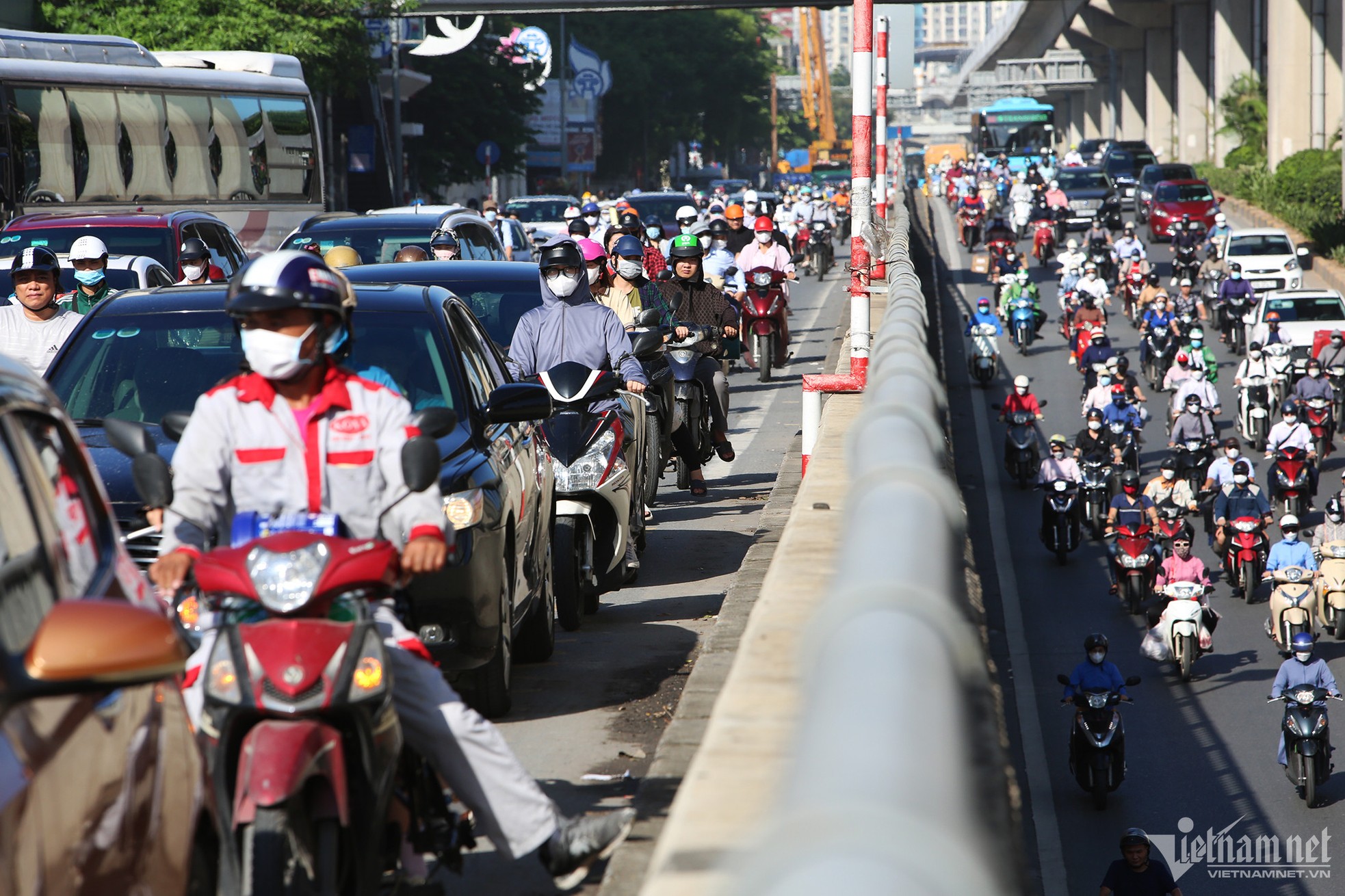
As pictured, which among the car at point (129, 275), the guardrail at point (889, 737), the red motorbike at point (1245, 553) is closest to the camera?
the guardrail at point (889, 737)

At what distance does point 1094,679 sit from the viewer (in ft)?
78.6

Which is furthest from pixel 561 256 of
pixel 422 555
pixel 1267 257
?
pixel 1267 257

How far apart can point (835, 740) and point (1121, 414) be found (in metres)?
36.1

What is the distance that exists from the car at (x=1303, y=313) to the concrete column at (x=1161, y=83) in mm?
46777

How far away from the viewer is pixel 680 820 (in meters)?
3.97

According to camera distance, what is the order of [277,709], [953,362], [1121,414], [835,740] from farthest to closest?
1. [953,362]
2. [1121,414]
3. [277,709]
4. [835,740]

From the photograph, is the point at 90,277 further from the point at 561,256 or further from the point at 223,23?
the point at 223,23

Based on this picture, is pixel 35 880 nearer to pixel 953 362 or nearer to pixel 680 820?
pixel 680 820

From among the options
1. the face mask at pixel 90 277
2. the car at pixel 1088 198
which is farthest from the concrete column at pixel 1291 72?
the face mask at pixel 90 277

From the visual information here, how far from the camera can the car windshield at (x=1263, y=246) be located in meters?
47.4

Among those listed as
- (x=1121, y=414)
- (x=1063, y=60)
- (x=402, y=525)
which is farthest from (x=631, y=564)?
(x=1063, y=60)

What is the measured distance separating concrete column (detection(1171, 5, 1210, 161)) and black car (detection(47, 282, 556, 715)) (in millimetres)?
77145

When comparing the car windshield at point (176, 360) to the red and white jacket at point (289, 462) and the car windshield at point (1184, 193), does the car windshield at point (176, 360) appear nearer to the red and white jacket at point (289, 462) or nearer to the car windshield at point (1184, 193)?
the red and white jacket at point (289, 462)

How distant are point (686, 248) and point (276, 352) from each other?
10.9m
